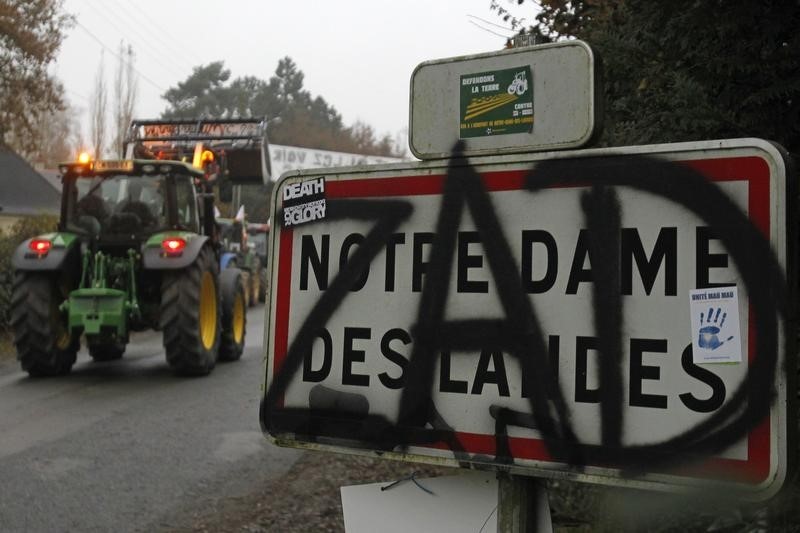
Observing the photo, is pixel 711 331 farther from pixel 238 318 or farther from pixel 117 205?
pixel 238 318

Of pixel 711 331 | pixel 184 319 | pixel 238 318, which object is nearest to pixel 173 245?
pixel 184 319

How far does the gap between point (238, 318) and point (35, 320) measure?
296cm

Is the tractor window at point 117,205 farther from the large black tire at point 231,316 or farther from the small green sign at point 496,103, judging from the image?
the small green sign at point 496,103

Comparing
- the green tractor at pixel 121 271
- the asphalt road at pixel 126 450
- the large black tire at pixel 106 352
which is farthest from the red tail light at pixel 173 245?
the large black tire at pixel 106 352

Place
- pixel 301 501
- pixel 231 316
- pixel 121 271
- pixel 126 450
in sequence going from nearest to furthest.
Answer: pixel 301 501 < pixel 126 450 < pixel 121 271 < pixel 231 316

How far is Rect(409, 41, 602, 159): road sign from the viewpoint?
1.66 m

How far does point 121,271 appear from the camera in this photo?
33.2 ft

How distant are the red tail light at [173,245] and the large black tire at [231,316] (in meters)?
1.58

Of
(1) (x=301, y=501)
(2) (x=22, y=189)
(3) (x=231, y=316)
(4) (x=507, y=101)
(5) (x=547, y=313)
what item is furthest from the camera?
(2) (x=22, y=189)

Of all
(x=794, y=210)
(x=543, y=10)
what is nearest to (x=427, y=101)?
(x=794, y=210)

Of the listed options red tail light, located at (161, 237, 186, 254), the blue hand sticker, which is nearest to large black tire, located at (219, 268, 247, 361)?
red tail light, located at (161, 237, 186, 254)

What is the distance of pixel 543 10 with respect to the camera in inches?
168

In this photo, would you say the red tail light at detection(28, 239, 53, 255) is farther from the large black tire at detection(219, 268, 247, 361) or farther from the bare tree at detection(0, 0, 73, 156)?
the bare tree at detection(0, 0, 73, 156)

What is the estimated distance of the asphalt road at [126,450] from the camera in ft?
17.2
